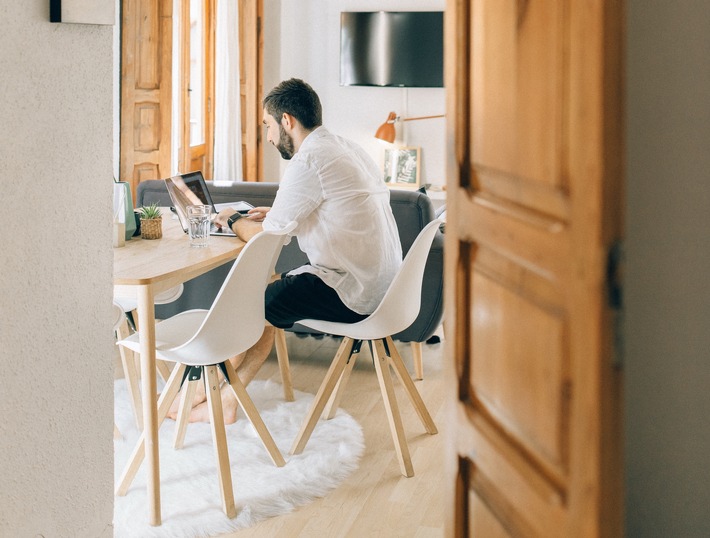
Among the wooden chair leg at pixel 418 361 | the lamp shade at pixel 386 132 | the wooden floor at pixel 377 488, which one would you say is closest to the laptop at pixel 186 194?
the wooden floor at pixel 377 488

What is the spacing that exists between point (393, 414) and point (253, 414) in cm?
47

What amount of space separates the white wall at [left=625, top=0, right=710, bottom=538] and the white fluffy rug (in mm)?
1568

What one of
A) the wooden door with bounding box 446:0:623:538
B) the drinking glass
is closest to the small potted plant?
the drinking glass

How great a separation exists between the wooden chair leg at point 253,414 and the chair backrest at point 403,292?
1.54ft

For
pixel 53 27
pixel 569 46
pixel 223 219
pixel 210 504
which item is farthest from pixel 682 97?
pixel 223 219

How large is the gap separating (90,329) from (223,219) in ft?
5.27

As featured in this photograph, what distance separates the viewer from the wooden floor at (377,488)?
101 inches

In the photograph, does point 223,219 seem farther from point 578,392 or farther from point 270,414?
point 578,392

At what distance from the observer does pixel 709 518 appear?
4.03 ft

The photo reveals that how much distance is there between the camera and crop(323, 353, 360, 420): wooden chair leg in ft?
10.7

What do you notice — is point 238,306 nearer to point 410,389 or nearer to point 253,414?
point 253,414

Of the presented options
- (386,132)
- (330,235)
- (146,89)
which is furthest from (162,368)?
(386,132)

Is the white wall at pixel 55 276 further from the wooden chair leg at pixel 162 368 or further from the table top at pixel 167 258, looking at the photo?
the wooden chair leg at pixel 162 368

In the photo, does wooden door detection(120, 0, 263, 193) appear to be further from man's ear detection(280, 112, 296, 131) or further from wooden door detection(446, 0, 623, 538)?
wooden door detection(446, 0, 623, 538)
